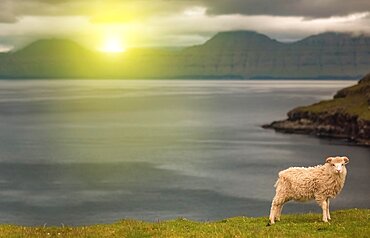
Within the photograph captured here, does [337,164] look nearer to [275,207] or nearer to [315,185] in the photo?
[315,185]

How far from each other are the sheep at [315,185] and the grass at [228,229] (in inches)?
41.7

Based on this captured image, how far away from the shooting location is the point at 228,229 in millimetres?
24266

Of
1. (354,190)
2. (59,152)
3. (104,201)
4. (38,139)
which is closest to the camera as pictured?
(104,201)

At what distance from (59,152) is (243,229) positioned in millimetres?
139438

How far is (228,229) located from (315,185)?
16.5ft

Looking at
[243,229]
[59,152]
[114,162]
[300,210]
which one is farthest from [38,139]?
[243,229]

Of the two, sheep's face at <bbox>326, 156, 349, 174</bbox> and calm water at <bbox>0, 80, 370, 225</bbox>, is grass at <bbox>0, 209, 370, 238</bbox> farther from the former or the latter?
calm water at <bbox>0, 80, 370, 225</bbox>

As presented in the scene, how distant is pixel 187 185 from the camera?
4483 inches

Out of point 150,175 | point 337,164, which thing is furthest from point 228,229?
point 150,175

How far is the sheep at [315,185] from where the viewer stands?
2577 cm

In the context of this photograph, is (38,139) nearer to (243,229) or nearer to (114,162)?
(114,162)

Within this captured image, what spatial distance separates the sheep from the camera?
84.5 ft

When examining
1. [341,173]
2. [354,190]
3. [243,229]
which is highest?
[341,173]

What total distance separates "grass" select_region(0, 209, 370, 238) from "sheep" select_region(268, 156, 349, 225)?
1060 millimetres
